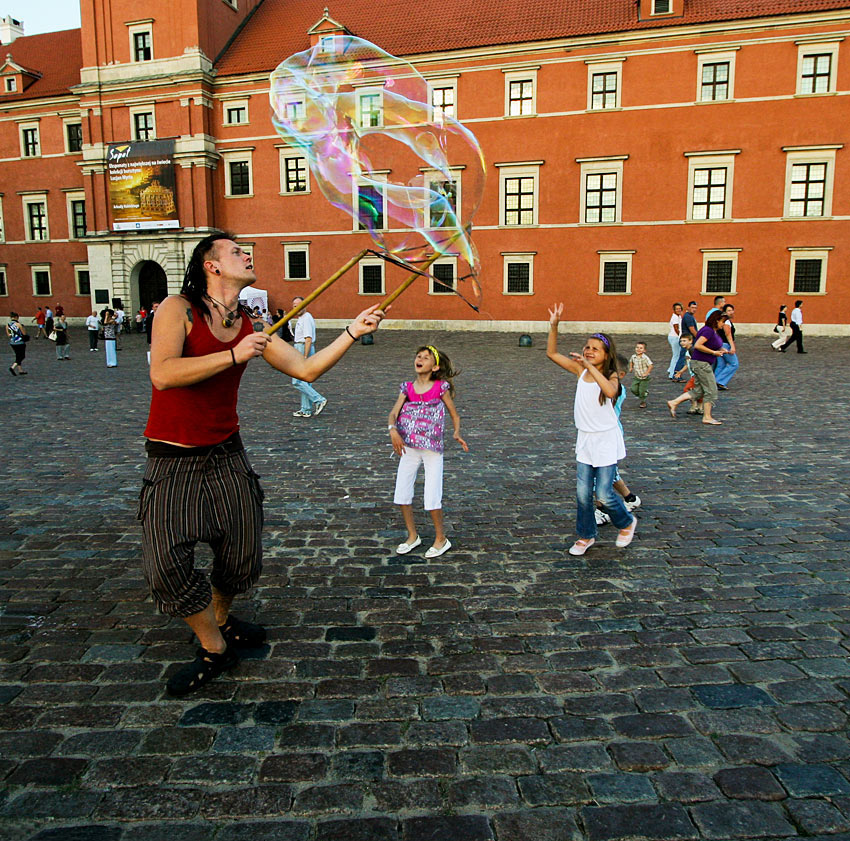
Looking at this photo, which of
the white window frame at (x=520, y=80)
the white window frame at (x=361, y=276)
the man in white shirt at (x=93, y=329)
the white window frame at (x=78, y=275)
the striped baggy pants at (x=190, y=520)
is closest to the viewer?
the striped baggy pants at (x=190, y=520)

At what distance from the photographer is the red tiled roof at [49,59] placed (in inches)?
1656

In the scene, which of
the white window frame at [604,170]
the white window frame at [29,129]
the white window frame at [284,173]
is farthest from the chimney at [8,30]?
the white window frame at [604,170]

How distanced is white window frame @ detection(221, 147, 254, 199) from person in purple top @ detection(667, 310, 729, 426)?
3021 centimetres

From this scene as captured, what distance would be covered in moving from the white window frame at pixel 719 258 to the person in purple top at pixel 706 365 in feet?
67.7

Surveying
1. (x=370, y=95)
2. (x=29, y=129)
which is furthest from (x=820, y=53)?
(x=29, y=129)

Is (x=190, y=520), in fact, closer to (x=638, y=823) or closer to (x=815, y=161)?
(x=638, y=823)

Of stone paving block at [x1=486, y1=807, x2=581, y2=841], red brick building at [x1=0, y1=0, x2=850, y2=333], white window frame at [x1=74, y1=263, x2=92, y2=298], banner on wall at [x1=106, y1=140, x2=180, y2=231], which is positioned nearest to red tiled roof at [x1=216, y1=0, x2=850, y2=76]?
red brick building at [x1=0, y1=0, x2=850, y2=333]

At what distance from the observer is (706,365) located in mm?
10891

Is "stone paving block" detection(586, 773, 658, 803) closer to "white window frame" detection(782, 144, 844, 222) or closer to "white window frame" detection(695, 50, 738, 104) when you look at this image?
"white window frame" detection(782, 144, 844, 222)

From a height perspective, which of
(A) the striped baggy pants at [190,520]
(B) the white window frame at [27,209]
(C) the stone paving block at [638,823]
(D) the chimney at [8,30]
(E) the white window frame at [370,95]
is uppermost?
(D) the chimney at [8,30]

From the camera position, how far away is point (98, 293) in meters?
38.3

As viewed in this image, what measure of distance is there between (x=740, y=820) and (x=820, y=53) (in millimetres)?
33462

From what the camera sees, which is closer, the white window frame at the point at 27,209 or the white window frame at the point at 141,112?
the white window frame at the point at 141,112

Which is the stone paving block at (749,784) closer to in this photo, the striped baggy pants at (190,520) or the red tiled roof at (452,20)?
the striped baggy pants at (190,520)
